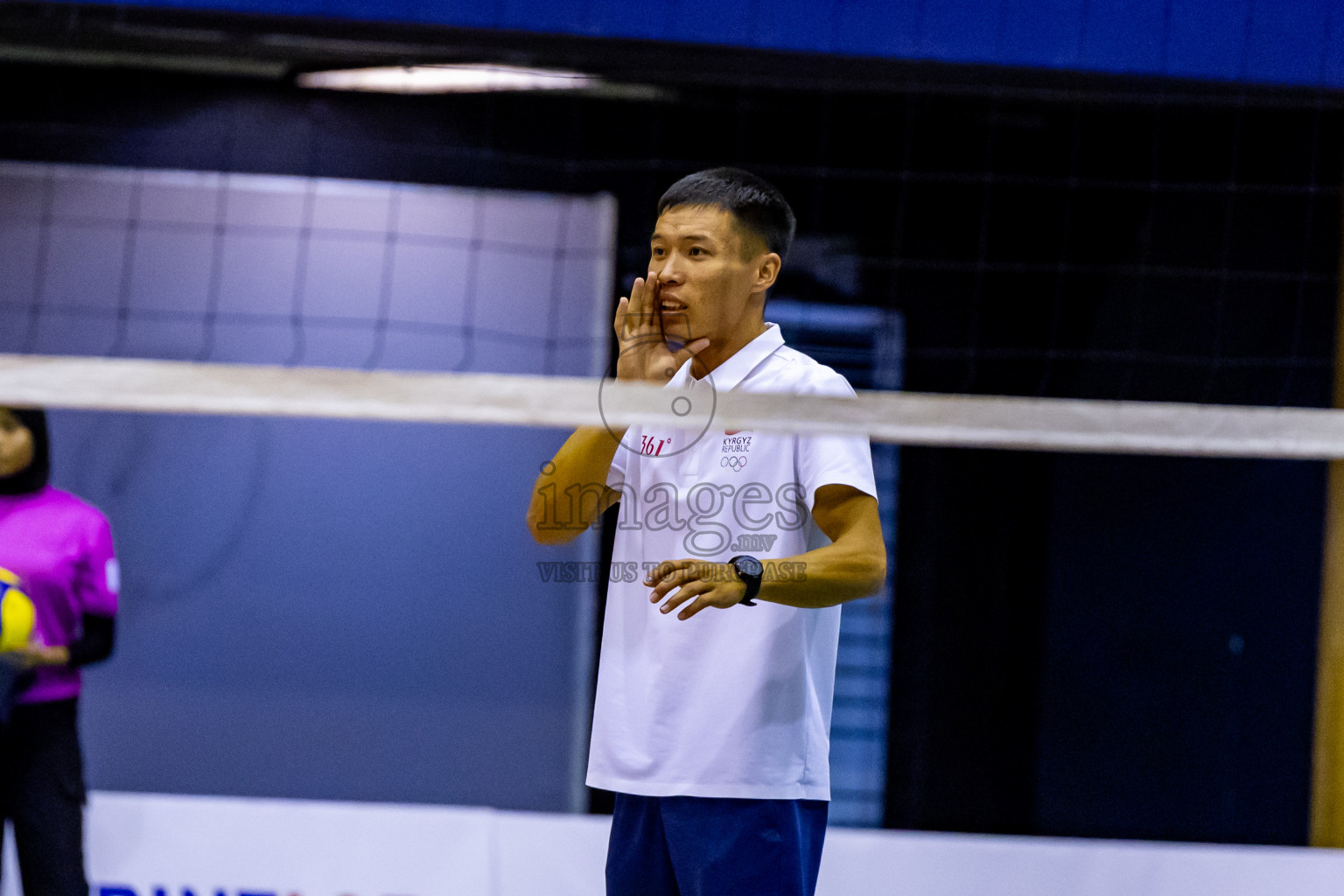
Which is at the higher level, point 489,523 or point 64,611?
point 489,523

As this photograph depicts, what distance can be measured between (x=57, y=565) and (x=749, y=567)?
1872mm

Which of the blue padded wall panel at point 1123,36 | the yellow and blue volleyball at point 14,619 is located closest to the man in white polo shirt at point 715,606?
the yellow and blue volleyball at point 14,619

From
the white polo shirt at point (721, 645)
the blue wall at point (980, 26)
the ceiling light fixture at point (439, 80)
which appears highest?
the blue wall at point (980, 26)

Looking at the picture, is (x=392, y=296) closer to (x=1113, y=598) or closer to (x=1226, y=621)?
(x=1113, y=598)

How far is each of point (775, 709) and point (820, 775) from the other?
0.13 meters

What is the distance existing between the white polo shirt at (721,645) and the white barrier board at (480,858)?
1.26 meters

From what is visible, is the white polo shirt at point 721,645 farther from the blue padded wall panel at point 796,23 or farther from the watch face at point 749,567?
the blue padded wall panel at point 796,23

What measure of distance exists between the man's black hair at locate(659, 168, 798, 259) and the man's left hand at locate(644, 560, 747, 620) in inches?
21.9

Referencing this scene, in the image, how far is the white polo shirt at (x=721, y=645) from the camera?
58.7 inches

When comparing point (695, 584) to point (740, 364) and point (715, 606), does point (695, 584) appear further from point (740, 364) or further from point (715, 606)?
point (740, 364)

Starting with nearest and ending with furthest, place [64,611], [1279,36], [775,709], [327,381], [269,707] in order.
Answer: [775,709] < [327,381] < [64,611] < [1279,36] < [269,707]

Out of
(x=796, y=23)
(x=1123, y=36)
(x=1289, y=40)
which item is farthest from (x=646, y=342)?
(x=1289, y=40)

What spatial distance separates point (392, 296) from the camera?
11.5ft

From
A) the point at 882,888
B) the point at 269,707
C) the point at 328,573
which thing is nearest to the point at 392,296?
the point at 328,573
